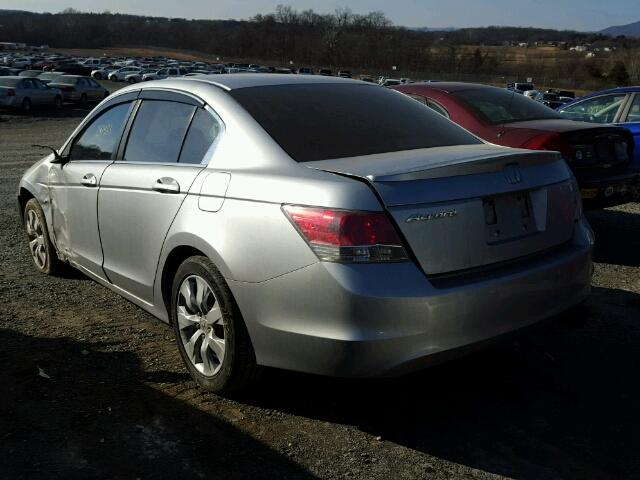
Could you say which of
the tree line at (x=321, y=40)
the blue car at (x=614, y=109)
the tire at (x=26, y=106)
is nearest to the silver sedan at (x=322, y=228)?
the blue car at (x=614, y=109)

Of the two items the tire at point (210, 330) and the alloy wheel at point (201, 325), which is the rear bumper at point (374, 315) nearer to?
the tire at point (210, 330)

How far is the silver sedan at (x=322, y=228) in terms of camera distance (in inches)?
117

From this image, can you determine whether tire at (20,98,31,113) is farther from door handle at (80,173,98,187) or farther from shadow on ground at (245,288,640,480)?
shadow on ground at (245,288,640,480)

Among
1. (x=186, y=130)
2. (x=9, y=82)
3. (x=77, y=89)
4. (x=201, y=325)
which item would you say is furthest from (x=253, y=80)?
(x=77, y=89)

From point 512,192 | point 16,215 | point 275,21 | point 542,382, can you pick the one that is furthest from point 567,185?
point 275,21

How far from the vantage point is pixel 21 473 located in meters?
2.93

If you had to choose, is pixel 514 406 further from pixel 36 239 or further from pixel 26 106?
pixel 26 106

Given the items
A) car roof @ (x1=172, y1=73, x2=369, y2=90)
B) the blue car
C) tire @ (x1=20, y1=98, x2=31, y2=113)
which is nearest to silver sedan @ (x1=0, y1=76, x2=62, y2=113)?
tire @ (x1=20, y1=98, x2=31, y2=113)

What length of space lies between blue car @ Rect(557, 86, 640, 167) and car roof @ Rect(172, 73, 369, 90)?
18.3ft

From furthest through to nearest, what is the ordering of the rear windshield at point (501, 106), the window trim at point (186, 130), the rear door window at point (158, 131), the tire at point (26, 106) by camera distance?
the tire at point (26, 106) < the rear windshield at point (501, 106) < the rear door window at point (158, 131) < the window trim at point (186, 130)

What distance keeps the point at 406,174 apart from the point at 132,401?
180 cm

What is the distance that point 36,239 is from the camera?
19.2 ft

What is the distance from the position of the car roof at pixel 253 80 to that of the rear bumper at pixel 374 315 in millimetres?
1355

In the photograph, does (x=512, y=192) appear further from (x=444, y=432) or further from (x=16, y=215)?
(x=16, y=215)
